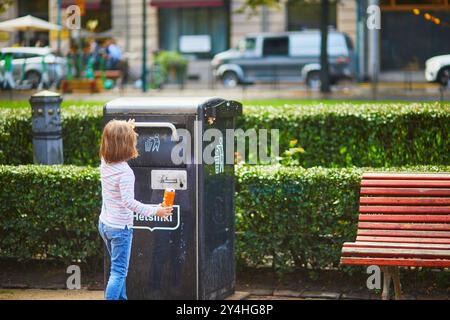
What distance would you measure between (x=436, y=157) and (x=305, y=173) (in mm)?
2283

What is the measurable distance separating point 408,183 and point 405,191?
7cm

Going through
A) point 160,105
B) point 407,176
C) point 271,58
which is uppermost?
point 271,58

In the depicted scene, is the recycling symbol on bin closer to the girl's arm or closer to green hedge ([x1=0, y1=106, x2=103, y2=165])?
the girl's arm

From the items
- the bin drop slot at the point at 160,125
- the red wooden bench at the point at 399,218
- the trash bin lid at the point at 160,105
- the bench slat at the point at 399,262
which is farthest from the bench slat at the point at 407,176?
the bin drop slot at the point at 160,125

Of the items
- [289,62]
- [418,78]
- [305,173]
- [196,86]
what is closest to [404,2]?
[418,78]

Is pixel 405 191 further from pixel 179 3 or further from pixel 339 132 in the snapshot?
pixel 179 3

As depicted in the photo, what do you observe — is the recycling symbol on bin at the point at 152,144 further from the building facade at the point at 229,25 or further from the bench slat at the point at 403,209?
the building facade at the point at 229,25

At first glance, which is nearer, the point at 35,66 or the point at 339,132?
the point at 339,132

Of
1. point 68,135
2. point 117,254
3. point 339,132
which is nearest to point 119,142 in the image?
point 117,254

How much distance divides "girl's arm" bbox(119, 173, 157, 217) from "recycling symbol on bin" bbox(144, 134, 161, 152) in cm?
48

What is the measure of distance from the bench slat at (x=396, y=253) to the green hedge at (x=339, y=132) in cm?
303

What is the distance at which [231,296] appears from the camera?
7.19 m

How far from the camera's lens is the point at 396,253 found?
637cm
